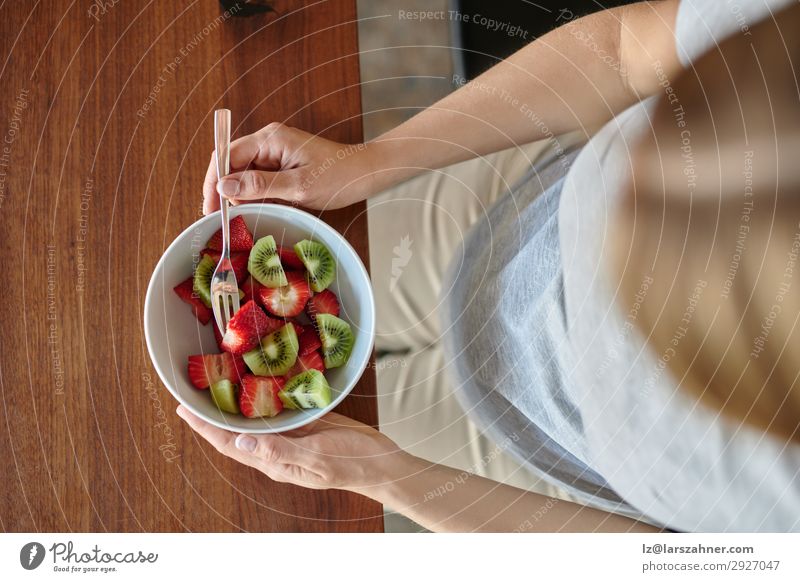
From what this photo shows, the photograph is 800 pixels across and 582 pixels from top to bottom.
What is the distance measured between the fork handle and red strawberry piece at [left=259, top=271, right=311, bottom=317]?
0.04 m

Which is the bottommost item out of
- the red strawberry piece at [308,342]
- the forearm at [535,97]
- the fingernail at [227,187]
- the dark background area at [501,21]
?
the red strawberry piece at [308,342]

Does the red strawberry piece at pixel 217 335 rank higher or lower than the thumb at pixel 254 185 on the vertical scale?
lower

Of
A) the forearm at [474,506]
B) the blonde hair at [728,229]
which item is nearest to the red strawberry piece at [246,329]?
the forearm at [474,506]

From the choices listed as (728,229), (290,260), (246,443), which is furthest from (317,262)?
(728,229)

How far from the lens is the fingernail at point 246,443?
0.39 metres

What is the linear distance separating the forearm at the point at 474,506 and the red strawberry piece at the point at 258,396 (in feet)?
0.33

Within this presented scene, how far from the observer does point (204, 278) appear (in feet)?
1.32

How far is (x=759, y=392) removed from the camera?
0.39 metres

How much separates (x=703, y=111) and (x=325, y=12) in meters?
0.29

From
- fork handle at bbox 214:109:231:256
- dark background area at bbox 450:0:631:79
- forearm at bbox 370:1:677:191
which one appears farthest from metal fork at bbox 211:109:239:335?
dark background area at bbox 450:0:631:79

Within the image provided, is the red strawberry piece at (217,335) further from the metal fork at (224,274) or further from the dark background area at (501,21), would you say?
the dark background area at (501,21)

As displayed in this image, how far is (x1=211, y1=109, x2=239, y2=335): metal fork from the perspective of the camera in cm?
39

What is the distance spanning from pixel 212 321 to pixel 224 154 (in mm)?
115
